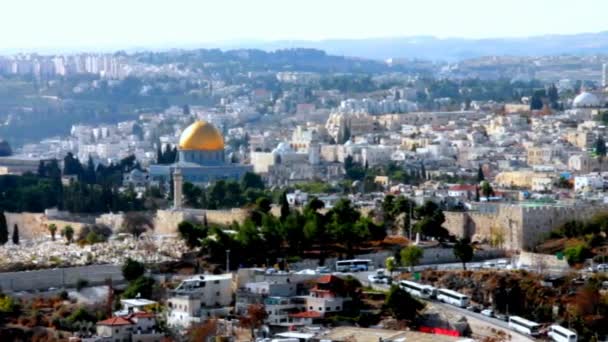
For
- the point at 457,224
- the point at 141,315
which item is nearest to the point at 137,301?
the point at 141,315

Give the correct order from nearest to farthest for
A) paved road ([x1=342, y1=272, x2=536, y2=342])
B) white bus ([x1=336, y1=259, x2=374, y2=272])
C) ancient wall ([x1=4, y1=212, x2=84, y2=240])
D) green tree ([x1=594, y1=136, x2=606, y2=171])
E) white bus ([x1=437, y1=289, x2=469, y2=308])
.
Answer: paved road ([x1=342, y1=272, x2=536, y2=342]) → white bus ([x1=437, y1=289, x2=469, y2=308]) → white bus ([x1=336, y1=259, x2=374, y2=272]) → ancient wall ([x1=4, y1=212, x2=84, y2=240]) → green tree ([x1=594, y1=136, x2=606, y2=171])

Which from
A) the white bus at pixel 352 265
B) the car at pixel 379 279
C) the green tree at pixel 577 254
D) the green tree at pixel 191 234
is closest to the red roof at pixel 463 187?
the green tree at pixel 191 234

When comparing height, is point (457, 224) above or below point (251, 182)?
above

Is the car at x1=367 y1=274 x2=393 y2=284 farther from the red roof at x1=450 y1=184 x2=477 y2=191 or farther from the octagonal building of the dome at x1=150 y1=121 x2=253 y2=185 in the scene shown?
the octagonal building of the dome at x1=150 y1=121 x2=253 y2=185

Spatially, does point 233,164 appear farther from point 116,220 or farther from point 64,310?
point 64,310

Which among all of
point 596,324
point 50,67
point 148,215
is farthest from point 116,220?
point 50,67

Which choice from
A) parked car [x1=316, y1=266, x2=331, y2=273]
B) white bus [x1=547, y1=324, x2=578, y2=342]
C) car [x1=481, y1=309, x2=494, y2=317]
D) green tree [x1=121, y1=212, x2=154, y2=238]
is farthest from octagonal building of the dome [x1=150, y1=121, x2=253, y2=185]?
white bus [x1=547, y1=324, x2=578, y2=342]

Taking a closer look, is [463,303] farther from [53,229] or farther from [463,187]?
[463,187]
